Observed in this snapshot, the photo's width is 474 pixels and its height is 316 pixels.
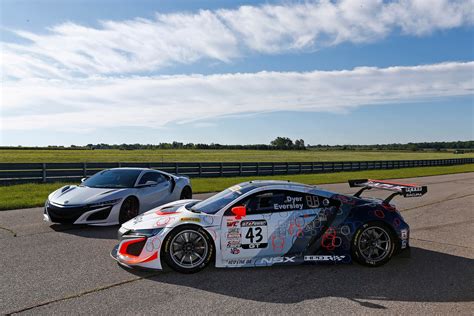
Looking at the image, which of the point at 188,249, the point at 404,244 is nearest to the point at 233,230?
the point at 188,249

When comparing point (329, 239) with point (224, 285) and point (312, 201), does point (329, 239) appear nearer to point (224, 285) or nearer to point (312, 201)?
point (312, 201)

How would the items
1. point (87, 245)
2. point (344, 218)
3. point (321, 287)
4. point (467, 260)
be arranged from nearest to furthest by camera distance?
point (321, 287), point (344, 218), point (467, 260), point (87, 245)

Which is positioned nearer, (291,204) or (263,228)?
(263,228)

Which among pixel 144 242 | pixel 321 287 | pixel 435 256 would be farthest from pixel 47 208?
pixel 435 256

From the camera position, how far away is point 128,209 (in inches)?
352

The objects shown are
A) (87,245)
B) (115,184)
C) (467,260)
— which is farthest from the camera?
(115,184)

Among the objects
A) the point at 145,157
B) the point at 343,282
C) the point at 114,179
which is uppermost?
the point at 145,157

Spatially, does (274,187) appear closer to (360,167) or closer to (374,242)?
(374,242)

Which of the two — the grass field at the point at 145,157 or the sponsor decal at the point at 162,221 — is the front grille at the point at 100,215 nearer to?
the sponsor decal at the point at 162,221

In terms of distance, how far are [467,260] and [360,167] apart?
35115 millimetres

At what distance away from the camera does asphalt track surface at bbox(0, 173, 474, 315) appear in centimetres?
438

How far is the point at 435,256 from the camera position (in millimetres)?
6711

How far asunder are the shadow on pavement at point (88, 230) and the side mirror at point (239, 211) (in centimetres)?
314

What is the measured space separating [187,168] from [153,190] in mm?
14305
